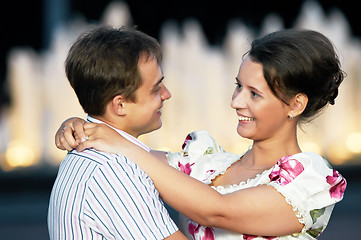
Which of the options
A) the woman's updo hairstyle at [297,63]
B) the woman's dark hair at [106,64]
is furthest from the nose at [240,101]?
the woman's dark hair at [106,64]

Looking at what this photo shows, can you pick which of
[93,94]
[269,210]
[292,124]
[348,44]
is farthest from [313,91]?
[348,44]

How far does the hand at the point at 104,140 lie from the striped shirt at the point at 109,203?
1.3 inches

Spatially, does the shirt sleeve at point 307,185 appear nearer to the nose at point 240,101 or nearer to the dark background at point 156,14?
the nose at point 240,101

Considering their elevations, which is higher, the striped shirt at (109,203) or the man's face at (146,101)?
the man's face at (146,101)

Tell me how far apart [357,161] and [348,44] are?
1829 mm

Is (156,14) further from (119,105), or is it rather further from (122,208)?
(122,208)

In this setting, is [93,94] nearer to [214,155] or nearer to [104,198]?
[104,198]

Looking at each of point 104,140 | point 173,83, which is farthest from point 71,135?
point 173,83

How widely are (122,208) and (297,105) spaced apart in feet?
2.70

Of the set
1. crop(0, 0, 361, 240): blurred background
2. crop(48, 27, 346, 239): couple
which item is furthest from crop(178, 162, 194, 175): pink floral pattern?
crop(0, 0, 361, 240): blurred background

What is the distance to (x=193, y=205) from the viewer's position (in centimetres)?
243

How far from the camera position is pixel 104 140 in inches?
93.0

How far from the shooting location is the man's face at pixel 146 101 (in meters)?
2.46

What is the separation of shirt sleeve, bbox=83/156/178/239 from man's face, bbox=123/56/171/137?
29 cm
